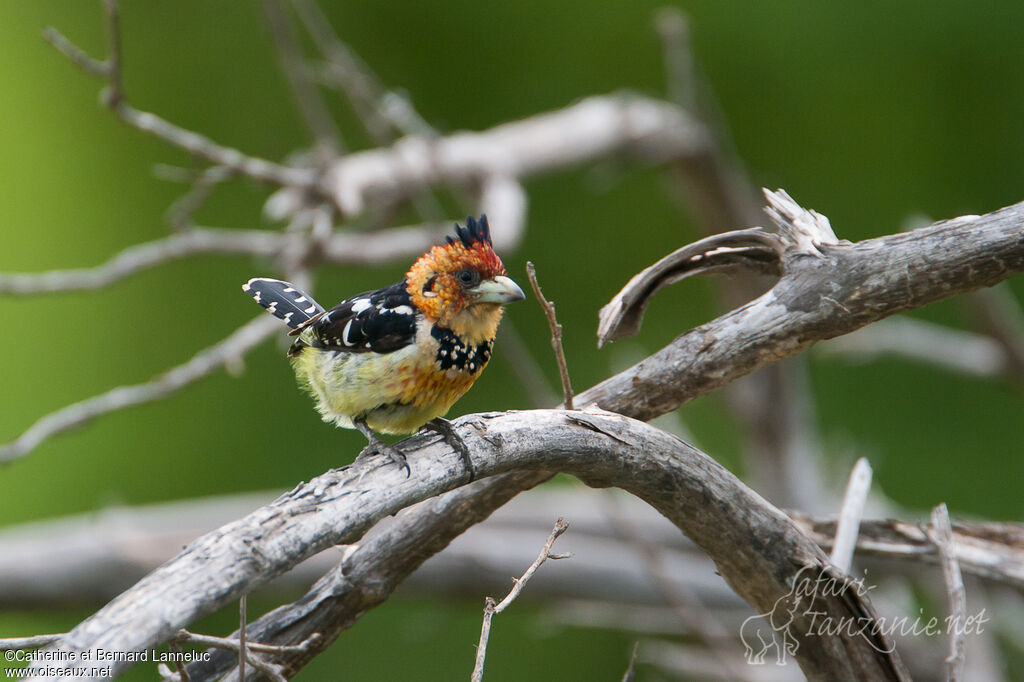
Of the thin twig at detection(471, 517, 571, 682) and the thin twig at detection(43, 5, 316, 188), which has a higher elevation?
the thin twig at detection(43, 5, 316, 188)

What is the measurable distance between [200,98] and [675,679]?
3642 mm

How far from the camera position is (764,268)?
1324mm

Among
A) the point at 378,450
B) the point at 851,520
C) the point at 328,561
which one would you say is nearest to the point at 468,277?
the point at 378,450

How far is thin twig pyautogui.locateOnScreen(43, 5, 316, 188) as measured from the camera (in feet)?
5.05

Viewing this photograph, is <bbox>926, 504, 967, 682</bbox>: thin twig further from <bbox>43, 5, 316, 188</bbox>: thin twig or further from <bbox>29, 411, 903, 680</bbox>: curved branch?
<bbox>43, 5, 316, 188</bbox>: thin twig

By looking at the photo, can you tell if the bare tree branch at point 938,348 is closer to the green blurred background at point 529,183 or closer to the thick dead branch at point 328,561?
the thick dead branch at point 328,561

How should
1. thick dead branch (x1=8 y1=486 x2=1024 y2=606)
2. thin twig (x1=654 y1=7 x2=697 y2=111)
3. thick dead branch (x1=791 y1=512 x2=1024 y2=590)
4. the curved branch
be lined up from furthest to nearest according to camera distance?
thick dead branch (x1=8 y1=486 x2=1024 y2=606) < thin twig (x1=654 y1=7 x2=697 y2=111) < thick dead branch (x1=791 y1=512 x2=1024 y2=590) < the curved branch

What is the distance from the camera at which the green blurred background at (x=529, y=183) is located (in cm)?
441

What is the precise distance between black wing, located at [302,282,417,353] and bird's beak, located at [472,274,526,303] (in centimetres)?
12

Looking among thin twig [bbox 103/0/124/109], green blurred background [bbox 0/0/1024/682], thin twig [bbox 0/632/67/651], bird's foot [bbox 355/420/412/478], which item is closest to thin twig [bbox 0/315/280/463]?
bird's foot [bbox 355/420/412/478]

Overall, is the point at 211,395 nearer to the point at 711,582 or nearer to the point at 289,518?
the point at 711,582

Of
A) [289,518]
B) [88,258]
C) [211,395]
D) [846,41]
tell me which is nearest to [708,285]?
[846,41]

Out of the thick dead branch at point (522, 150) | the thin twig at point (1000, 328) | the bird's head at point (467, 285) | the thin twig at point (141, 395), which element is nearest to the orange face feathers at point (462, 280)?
the bird's head at point (467, 285)

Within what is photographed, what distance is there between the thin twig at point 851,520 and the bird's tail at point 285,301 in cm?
96
